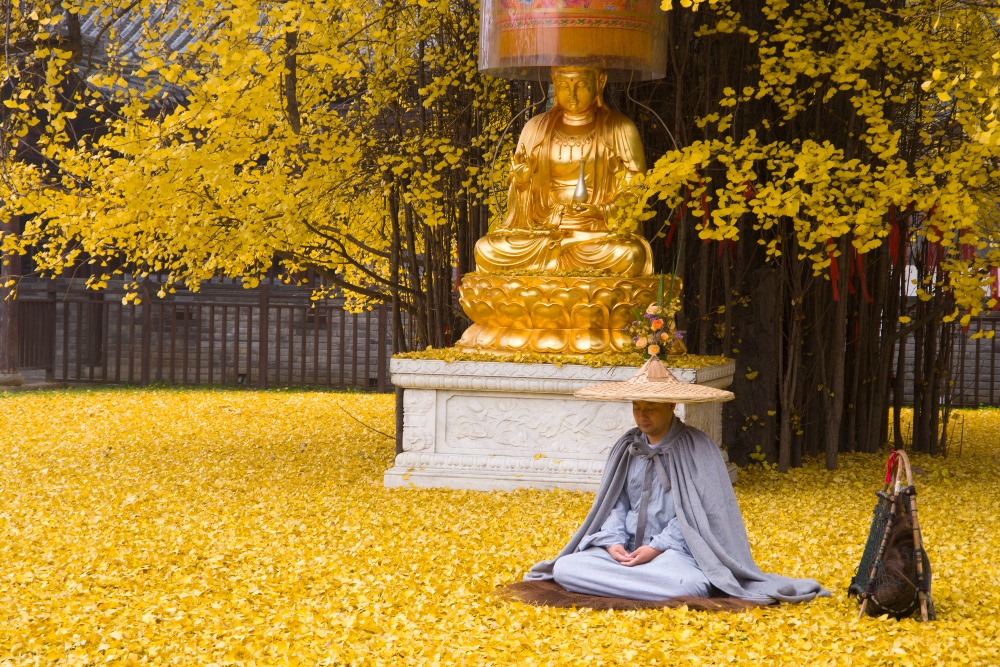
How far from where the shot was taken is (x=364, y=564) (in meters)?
4.48

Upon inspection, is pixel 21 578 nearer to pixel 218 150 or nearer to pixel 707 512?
pixel 707 512

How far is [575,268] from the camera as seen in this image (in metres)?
6.64

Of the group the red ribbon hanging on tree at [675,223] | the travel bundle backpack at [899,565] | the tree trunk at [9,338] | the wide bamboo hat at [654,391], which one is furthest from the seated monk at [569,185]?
the tree trunk at [9,338]

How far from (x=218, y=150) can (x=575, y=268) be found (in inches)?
79.2

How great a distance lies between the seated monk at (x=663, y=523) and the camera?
382 cm

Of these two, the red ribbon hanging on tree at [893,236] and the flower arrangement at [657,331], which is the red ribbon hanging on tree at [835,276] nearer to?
the red ribbon hanging on tree at [893,236]

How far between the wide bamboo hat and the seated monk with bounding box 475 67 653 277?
263 cm

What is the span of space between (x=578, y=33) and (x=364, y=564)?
10.8ft

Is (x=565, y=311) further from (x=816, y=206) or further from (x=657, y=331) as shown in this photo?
(x=657, y=331)

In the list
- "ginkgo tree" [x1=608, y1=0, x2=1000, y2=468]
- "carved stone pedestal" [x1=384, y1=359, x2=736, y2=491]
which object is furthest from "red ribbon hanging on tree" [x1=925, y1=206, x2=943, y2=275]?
"carved stone pedestal" [x1=384, y1=359, x2=736, y2=491]

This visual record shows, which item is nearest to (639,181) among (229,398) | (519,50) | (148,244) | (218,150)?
(519,50)

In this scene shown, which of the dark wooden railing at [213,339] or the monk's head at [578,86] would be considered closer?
the monk's head at [578,86]

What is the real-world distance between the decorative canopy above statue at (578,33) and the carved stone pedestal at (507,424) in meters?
1.69

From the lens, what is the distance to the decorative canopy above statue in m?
6.51
